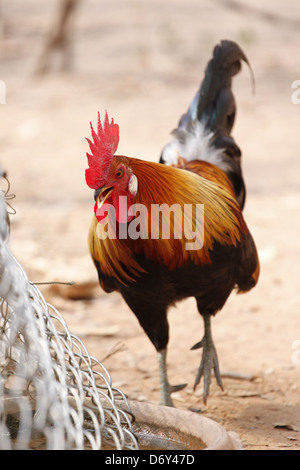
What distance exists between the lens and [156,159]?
27.6 feet

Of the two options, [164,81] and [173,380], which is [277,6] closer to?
[164,81]

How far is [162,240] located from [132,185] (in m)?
0.28

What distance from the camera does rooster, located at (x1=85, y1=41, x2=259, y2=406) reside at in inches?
106

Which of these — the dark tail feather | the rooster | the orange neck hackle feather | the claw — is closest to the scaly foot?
the rooster

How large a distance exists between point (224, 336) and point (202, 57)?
1035cm

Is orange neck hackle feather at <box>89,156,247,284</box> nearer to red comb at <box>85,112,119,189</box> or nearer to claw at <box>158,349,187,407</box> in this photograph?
red comb at <box>85,112,119,189</box>

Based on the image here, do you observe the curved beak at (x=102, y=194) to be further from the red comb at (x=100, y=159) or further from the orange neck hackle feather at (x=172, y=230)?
the orange neck hackle feather at (x=172, y=230)

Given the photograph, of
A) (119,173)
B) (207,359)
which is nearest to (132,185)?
(119,173)

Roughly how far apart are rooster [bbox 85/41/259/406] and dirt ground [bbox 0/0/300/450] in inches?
20.0

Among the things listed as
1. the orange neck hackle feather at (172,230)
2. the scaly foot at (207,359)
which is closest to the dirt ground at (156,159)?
the scaly foot at (207,359)

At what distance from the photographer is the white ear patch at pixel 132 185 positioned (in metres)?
2.72

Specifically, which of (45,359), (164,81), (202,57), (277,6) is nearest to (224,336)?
(45,359)

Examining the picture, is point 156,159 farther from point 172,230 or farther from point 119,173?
point 119,173

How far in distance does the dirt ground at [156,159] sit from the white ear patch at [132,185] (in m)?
1.23
